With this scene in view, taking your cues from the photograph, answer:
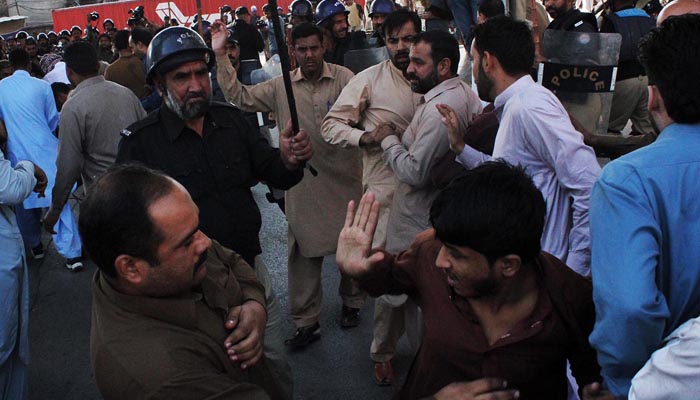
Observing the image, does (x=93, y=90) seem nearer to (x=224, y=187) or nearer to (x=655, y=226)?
(x=224, y=187)

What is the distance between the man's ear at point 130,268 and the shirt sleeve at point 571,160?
5.38 feet

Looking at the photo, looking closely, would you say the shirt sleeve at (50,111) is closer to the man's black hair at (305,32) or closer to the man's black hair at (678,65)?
the man's black hair at (305,32)

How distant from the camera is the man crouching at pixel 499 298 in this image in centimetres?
182

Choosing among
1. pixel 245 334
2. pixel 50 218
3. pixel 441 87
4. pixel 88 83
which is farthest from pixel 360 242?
pixel 88 83

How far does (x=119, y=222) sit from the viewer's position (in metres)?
1.83

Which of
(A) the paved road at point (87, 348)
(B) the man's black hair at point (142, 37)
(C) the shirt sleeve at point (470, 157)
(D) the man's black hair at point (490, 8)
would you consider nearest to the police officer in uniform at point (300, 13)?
(B) the man's black hair at point (142, 37)

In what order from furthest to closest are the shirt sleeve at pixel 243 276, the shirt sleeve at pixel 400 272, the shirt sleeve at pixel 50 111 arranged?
1. the shirt sleeve at pixel 50 111
2. the shirt sleeve at pixel 243 276
3. the shirt sleeve at pixel 400 272

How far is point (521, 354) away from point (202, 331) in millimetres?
889

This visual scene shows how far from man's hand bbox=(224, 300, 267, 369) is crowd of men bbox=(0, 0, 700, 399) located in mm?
11

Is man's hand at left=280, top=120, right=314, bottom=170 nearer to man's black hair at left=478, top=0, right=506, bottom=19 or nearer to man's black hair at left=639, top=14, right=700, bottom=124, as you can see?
man's black hair at left=639, top=14, right=700, bottom=124

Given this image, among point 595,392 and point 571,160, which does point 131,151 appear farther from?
point 595,392

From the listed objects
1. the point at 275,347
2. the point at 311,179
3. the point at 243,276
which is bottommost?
the point at 275,347

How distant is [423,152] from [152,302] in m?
2.00

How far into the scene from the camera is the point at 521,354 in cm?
185
